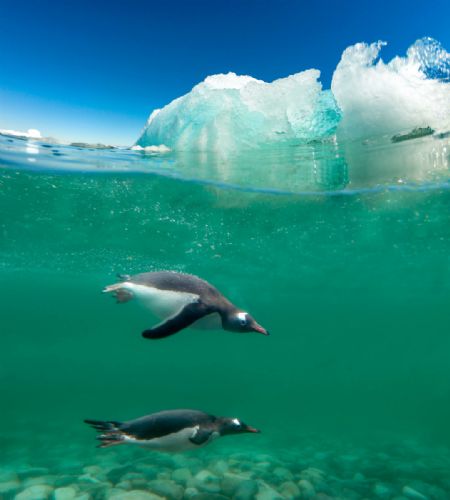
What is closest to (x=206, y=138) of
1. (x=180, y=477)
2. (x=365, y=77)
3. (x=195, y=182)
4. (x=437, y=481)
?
(x=195, y=182)

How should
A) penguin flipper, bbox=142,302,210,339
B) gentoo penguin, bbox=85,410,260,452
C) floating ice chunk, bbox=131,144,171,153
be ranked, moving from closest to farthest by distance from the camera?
1. penguin flipper, bbox=142,302,210,339
2. gentoo penguin, bbox=85,410,260,452
3. floating ice chunk, bbox=131,144,171,153

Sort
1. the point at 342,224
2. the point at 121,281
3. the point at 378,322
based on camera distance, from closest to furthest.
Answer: the point at 121,281, the point at 342,224, the point at 378,322

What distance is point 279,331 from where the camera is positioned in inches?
2650

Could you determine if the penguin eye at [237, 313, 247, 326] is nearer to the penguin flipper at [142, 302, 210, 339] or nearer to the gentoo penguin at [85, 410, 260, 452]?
the penguin flipper at [142, 302, 210, 339]

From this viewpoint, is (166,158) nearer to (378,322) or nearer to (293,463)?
(293,463)

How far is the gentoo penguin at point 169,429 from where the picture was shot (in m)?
2.97

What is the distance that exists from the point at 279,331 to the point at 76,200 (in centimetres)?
5738

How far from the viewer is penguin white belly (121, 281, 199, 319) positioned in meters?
2.85

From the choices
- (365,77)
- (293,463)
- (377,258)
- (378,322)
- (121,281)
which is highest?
(365,77)

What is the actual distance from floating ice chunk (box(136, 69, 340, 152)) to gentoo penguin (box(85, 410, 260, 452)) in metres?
7.17

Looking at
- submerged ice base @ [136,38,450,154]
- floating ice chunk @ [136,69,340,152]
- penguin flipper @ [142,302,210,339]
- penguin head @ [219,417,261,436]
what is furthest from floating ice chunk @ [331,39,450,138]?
penguin head @ [219,417,261,436]

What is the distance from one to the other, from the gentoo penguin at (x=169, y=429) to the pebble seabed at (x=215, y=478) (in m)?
3.63

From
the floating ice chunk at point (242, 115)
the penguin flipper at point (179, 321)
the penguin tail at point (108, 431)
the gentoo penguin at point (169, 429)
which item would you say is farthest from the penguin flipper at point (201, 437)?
the floating ice chunk at point (242, 115)

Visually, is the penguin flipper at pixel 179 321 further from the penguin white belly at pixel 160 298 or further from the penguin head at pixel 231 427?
the penguin head at pixel 231 427
